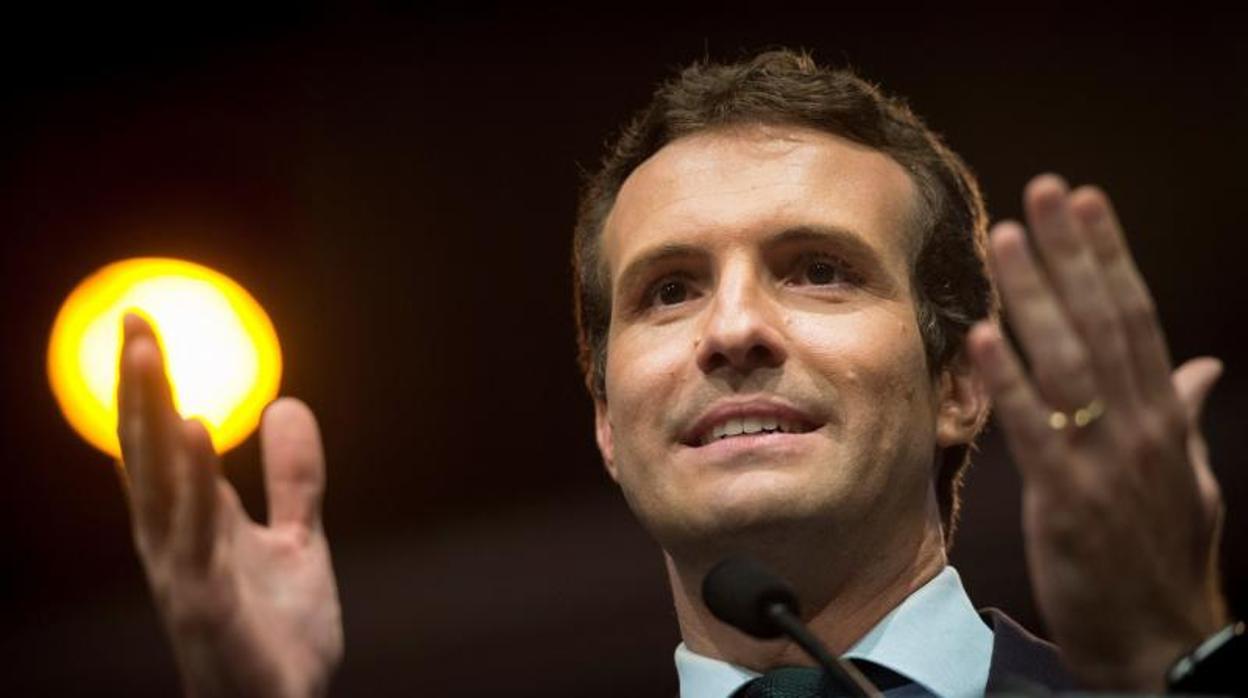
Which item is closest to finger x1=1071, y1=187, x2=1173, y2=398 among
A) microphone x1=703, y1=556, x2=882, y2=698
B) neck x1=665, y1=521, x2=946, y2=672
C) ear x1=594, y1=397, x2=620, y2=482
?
microphone x1=703, y1=556, x2=882, y2=698

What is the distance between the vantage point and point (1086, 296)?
2.22 metres

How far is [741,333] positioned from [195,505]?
0.87 metres

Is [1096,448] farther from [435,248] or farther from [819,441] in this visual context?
[435,248]

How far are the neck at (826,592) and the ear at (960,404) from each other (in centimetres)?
21

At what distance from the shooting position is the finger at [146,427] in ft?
7.73

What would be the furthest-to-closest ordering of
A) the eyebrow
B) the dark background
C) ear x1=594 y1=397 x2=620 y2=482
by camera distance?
the dark background
ear x1=594 y1=397 x2=620 y2=482
the eyebrow

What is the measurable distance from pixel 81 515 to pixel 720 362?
2620 mm

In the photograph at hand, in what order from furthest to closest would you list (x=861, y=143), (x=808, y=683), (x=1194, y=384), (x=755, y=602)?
(x=861, y=143) < (x=808, y=683) < (x=755, y=602) < (x=1194, y=384)

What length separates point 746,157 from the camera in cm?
320

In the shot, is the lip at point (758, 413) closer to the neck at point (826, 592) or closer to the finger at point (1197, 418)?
the neck at point (826, 592)

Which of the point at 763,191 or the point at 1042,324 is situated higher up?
the point at 763,191

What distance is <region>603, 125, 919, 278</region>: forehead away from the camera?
3.08 m

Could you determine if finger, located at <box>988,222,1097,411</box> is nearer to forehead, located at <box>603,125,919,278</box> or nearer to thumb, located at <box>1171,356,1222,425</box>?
thumb, located at <box>1171,356,1222,425</box>

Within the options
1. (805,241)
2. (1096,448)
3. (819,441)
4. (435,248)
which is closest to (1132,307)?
(1096,448)
